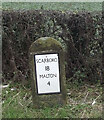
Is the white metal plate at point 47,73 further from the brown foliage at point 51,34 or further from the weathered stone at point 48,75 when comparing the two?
the brown foliage at point 51,34

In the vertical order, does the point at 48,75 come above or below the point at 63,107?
above

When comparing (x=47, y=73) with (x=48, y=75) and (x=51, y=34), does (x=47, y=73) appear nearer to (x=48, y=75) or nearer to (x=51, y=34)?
(x=48, y=75)

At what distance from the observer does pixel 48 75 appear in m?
4.00

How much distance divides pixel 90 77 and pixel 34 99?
1.39 meters

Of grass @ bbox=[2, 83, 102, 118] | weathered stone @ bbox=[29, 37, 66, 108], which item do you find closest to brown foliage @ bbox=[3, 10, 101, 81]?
grass @ bbox=[2, 83, 102, 118]

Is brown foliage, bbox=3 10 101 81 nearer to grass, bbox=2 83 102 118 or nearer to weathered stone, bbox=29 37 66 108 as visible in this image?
grass, bbox=2 83 102 118

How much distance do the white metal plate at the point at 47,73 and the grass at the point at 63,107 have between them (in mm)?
303

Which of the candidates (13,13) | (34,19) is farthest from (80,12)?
(13,13)

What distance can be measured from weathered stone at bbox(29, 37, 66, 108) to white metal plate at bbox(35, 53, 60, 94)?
3 centimetres

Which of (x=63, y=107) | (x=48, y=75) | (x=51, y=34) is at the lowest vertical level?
(x=63, y=107)

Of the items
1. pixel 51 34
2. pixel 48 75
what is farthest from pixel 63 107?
pixel 51 34

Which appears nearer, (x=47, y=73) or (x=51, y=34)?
(x=47, y=73)

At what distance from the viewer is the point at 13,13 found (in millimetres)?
4793

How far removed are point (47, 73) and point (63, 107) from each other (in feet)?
1.93
